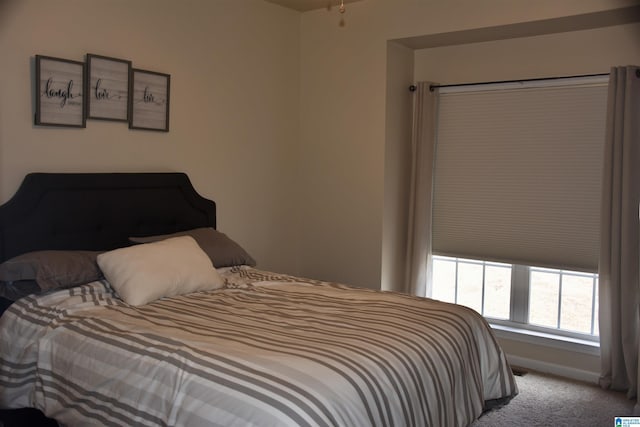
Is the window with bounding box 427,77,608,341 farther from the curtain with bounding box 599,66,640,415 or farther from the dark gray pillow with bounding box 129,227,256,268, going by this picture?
the dark gray pillow with bounding box 129,227,256,268

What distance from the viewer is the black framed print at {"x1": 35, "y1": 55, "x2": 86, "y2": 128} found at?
2982mm

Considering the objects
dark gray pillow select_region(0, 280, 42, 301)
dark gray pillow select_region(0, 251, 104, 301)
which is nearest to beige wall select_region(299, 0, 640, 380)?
dark gray pillow select_region(0, 251, 104, 301)

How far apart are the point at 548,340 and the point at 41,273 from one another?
3.19m

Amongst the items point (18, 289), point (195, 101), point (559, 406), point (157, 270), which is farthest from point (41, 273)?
point (559, 406)

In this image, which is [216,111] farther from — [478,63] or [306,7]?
[478,63]

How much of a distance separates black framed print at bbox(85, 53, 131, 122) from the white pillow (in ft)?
2.71

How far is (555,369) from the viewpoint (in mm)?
3932

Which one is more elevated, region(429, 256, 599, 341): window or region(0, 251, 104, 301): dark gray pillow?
region(0, 251, 104, 301): dark gray pillow

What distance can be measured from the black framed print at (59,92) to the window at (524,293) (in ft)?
9.12

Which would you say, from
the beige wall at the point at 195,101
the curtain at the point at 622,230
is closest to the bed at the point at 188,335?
the beige wall at the point at 195,101

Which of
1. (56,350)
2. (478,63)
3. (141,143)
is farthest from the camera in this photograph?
(478,63)

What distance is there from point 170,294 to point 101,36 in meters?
1.52

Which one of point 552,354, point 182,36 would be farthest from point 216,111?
point 552,354

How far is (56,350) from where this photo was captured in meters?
2.44
